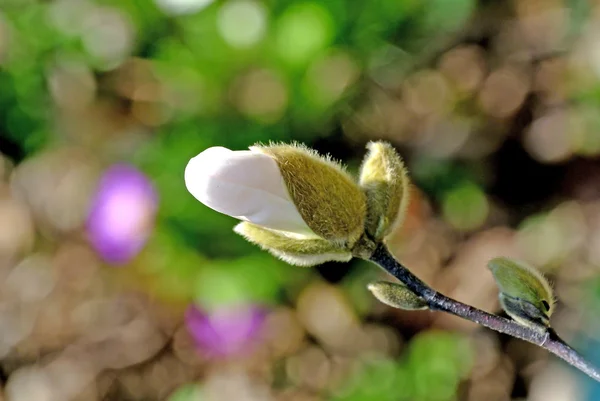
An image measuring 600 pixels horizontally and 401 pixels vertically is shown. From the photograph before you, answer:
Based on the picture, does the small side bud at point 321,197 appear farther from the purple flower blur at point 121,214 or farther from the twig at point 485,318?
the purple flower blur at point 121,214

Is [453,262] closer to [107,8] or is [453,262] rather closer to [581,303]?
[581,303]

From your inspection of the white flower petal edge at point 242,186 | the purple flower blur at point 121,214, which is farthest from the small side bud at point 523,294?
the purple flower blur at point 121,214

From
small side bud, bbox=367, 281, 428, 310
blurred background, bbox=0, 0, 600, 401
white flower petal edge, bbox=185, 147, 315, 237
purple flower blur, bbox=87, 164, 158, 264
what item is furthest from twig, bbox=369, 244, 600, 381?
purple flower blur, bbox=87, 164, 158, 264

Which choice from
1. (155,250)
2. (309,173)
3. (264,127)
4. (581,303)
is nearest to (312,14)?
(264,127)

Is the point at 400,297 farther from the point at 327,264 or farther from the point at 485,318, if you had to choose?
the point at 327,264

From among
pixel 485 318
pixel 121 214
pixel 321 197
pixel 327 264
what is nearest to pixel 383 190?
pixel 321 197
